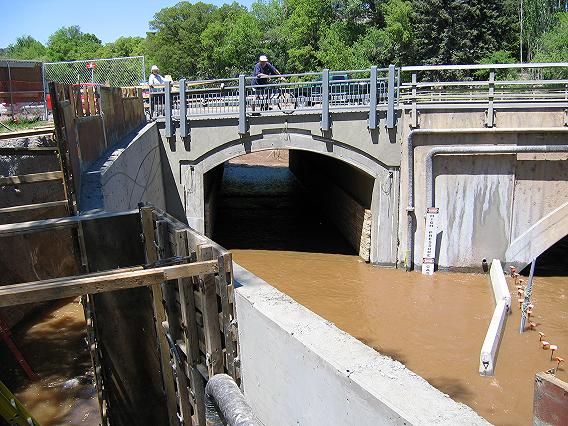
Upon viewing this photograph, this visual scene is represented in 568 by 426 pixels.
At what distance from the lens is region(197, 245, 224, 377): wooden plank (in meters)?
4.32

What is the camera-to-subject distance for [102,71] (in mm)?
16953

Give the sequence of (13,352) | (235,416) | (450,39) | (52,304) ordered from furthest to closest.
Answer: (450,39) < (52,304) < (13,352) < (235,416)

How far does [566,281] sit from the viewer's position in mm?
14422

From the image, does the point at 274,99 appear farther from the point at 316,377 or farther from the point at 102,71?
the point at 316,377

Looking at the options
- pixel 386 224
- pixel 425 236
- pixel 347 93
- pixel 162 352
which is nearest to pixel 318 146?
pixel 347 93

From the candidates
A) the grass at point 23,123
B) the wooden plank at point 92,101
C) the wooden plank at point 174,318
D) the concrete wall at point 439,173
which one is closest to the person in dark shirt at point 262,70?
the concrete wall at point 439,173

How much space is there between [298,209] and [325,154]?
→ 787cm

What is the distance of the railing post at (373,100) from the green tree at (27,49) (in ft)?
205

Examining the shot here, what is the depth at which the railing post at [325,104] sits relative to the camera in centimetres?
1392

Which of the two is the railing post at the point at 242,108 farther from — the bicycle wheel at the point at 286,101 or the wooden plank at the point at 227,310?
the wooden plank at the point at 227,310

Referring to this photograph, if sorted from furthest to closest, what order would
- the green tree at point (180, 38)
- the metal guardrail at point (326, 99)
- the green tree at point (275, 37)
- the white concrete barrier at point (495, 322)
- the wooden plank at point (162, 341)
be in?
the green tree at point (180, 38)
the green tree at point (275, 37)
the metal guardrail at point (326, 99)
the white concrete barrier at point (495, 322)
the wooden plank at point (162, 341)

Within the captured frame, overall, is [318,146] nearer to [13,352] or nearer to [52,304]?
[52,304]

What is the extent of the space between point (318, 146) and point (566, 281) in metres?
7.48

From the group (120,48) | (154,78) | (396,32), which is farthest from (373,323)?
(120,48)
